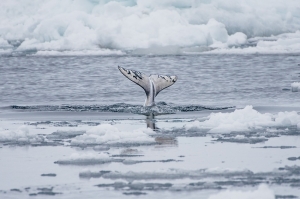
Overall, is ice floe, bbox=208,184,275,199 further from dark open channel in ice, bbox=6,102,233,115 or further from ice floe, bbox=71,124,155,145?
dark open channel in ice, bbox=6,102,233,115

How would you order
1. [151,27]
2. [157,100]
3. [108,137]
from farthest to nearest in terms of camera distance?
[151,27] < [157,100] < [108,137]

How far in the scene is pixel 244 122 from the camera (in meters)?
15.9

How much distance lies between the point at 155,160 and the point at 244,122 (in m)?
4.27

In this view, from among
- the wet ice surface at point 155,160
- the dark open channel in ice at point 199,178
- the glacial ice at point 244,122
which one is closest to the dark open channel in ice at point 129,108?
the wet ice surface at point 155,160

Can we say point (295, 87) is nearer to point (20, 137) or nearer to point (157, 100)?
point (157, 100)

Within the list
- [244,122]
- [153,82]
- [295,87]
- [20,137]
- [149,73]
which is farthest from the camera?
[149,73]

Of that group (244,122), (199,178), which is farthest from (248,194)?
(244,122)

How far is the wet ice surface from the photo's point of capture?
10012 millimetres

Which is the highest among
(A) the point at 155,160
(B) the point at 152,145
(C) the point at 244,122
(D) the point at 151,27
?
(D) the point at 151,27

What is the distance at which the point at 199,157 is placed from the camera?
12359 millimetres

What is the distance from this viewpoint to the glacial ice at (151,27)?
47.1 metres

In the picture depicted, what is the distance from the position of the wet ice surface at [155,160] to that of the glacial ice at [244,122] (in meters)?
0.02

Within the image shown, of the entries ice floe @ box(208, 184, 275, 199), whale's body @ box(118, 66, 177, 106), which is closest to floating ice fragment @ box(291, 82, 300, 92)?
whale's body @ box(118, 66, 177, 106)

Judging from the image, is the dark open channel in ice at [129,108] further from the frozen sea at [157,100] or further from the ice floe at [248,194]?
the ice floe at [248,194]
